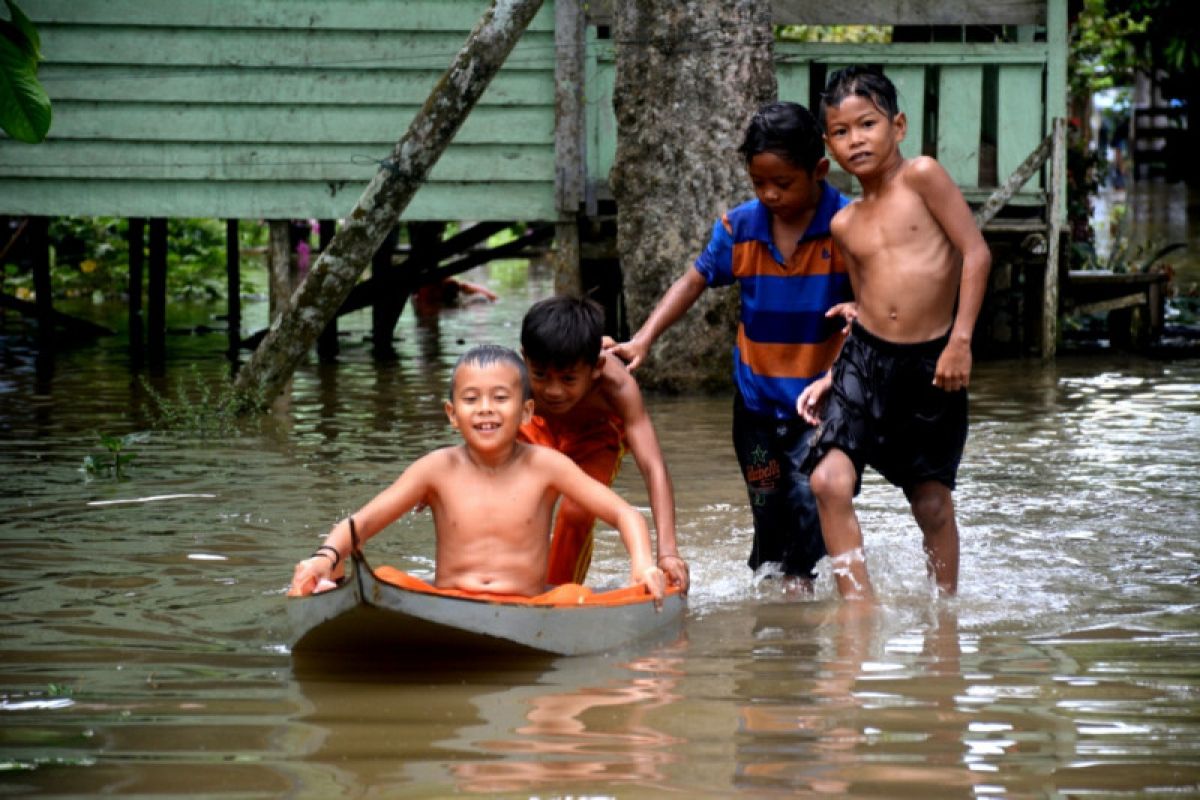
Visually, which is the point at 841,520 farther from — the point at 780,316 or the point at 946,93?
the point at 946,93

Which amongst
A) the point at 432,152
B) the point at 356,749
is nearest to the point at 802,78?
the point at 432,152

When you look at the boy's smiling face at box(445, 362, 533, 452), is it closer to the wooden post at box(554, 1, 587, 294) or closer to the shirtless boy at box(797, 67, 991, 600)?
the shirtless boy at box(797, 67, 991, 600)

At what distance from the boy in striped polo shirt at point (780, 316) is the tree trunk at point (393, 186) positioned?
3513 mm

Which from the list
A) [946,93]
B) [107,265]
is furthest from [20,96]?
[107,265]

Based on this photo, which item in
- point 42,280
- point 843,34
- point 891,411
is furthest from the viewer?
point 843,34

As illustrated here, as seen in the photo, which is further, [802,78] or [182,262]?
[182,262]

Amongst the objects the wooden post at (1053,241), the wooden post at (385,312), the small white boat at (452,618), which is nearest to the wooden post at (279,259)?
the wooden post at (385,312)

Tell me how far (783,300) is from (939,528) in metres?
0.89

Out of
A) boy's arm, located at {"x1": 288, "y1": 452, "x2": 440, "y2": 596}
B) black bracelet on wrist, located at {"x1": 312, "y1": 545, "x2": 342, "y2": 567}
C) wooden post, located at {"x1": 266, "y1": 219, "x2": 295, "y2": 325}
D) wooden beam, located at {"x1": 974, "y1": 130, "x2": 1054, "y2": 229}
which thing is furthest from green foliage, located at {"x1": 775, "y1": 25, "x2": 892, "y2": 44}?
black bracelet on wrist, located at {"x1": 312, "y1": 545, "x2": 342, "y2": 567}

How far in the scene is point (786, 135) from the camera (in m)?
5.41

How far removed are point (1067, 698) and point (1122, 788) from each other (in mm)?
745

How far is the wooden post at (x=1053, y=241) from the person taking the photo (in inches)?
492

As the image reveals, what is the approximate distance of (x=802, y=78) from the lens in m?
12.4

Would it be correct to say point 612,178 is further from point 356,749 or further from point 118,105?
point 356,749
